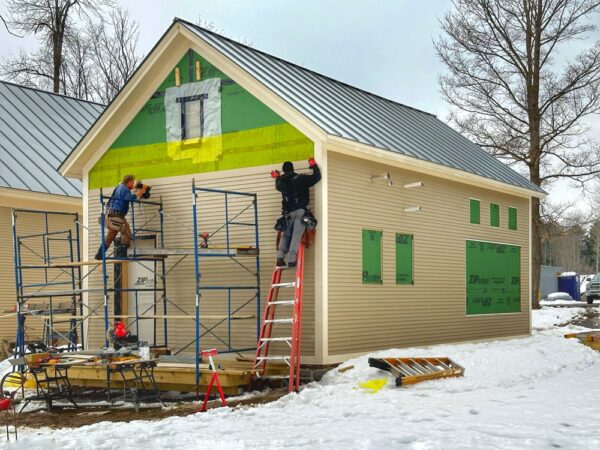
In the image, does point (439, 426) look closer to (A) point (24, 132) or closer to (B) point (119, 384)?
(B) point (119, 384)

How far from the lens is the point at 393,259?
52.6ft

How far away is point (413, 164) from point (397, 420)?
734 centimetres

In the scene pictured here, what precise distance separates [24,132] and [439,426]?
16.9 m

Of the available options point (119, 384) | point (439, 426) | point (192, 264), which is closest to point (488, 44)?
point (192, 264)

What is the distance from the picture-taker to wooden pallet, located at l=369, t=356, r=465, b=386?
12.7 meters

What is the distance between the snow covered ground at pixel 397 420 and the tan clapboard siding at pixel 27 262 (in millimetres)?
9172

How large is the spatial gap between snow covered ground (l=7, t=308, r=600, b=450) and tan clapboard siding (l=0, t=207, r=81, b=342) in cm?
917

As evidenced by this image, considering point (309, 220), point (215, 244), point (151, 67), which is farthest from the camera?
point (151, 67)

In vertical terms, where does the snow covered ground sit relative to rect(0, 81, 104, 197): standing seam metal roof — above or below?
below

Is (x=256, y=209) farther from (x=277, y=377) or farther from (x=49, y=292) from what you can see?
(x=49, y=292)

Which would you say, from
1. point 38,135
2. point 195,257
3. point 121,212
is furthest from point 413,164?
point 38,135

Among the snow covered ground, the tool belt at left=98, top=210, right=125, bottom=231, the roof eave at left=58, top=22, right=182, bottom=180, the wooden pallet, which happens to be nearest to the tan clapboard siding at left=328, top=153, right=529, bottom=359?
the snow covered ground

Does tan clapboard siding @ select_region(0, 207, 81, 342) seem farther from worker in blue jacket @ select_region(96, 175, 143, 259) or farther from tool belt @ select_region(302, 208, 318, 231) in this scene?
tool belt @ select_region(302, 208, 318, 231)

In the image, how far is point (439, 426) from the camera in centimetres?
930
